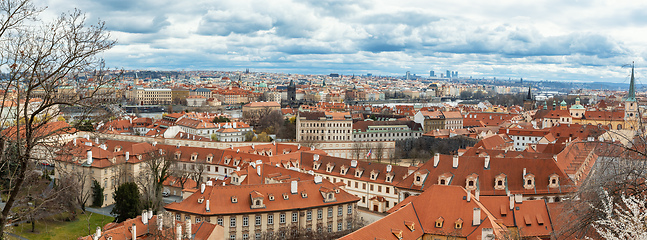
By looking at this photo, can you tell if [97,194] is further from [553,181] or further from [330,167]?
[553,181]

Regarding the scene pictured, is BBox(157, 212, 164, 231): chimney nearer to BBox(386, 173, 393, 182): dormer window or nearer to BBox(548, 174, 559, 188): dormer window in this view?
BBox(386, 173, 393, 182): dormer window

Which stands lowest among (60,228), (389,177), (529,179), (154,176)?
(60,228)

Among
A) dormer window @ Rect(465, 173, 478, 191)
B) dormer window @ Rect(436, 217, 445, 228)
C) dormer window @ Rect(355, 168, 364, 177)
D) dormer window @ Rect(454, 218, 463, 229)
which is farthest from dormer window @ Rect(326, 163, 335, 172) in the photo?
dormer window @ Rect(454, 218, 463, 229)

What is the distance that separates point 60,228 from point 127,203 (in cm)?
484

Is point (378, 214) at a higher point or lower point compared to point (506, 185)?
lower

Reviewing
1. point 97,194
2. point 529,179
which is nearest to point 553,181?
point 529,179

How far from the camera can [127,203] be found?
38.2 m

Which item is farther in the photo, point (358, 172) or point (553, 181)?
point (358, 172)

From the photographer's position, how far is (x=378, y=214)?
42.3 meters

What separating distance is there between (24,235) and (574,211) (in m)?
34.5

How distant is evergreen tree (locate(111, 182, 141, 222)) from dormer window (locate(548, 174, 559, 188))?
27.5 m

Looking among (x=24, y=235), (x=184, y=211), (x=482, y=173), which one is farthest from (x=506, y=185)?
(x=24, y=235)

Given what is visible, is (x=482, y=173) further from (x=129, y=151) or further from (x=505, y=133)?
(x=505, y=133)

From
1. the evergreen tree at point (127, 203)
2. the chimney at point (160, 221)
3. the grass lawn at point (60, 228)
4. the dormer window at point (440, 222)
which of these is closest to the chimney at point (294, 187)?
the dormer window at point (440, 222)
